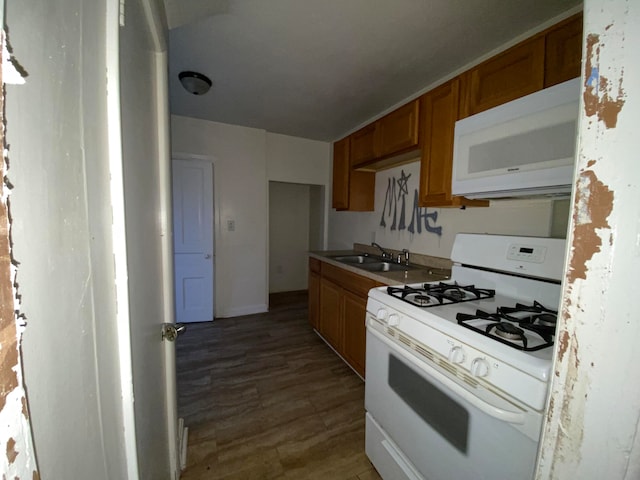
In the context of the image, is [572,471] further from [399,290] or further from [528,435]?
[399,290]

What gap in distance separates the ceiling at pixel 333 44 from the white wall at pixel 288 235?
2123 millimetres

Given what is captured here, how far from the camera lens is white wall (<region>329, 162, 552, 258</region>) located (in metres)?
1.51

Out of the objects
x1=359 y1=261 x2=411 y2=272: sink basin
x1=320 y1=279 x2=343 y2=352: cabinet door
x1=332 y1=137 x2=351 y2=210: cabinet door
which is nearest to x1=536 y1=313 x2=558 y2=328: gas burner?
x1=359 y1=261 x2=411 y2=272: sink basin

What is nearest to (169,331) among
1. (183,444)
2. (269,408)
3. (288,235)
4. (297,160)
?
(183,444)

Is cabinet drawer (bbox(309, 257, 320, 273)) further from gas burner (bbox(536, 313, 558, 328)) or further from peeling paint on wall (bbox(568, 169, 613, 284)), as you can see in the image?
peeling paint on wall (bbox(568, 169, 613, 284))

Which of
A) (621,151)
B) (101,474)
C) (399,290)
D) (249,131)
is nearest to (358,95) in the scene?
(249,131)

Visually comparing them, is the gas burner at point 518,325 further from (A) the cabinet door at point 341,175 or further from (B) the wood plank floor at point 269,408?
(A) the cabinet door at point 341,175

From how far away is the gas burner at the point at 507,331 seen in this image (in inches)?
31.8

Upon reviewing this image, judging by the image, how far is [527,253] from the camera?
4.05 ft

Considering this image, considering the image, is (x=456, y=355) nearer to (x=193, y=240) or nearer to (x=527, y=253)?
(x=527, y=253)

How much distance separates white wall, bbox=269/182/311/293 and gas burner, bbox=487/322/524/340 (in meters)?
3.86

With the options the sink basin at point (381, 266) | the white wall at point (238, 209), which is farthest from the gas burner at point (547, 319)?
the white wall at point (238, 209)

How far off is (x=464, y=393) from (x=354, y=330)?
1249 mm

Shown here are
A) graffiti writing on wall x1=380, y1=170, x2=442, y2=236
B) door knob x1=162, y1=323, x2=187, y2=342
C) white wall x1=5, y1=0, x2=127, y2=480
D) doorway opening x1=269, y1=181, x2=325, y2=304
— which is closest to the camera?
white wall x1=5, y1=0, x2=127, y2=480
